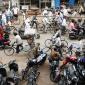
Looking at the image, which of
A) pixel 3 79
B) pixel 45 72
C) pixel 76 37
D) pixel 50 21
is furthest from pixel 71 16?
pixel 3 79

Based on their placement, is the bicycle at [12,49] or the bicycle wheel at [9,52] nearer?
the bicycle at [12,49]

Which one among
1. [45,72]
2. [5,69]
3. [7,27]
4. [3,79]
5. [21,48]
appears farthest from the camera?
[7,27]

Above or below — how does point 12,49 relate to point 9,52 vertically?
above

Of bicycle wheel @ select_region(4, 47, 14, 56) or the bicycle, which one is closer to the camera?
the bicycle

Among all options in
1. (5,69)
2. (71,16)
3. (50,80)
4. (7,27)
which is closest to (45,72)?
(50,80)

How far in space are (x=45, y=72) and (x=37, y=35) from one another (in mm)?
6740

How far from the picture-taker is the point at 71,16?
1178 inches

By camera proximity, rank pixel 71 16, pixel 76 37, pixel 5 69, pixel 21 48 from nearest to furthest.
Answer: pixel 5 69 → pixel 21 48 → pixel 76 37 → pixel 71 16

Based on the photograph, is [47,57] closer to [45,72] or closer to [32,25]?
[45,72]

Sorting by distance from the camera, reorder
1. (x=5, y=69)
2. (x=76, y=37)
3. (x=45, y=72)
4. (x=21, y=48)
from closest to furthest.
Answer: (x=5, y=69)
(x=45, y=72)
(x=21, y=48)
(x=76, y=37)

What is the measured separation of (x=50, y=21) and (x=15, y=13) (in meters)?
Answer: 5.04

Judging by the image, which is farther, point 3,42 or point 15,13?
point 15,13

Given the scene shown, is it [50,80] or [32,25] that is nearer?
[50,80]

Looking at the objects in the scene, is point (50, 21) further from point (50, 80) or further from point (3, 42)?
point (50, 80)
